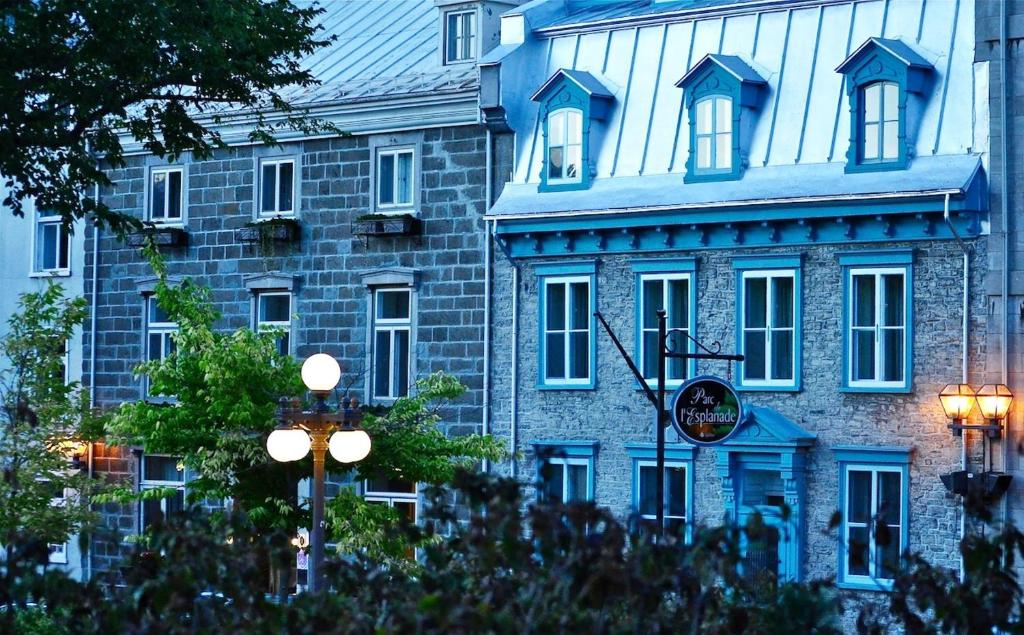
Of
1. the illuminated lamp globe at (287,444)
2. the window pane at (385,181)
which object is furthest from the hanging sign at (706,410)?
the illuminated lamp globe at (287,444)

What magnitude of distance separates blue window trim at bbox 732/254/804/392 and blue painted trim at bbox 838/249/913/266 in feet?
2.51

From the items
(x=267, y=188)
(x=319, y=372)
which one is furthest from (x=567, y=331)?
(x=319, y=372)

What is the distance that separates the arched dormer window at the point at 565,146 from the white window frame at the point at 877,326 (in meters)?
5.24

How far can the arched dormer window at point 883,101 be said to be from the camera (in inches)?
1094

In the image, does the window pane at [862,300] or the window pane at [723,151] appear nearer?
the window pane at [862,300]

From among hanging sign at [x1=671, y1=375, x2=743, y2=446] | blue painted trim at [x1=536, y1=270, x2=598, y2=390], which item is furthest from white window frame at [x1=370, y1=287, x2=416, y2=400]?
hanging sign at [x1=671, y1=375, x2=743, y2=446]

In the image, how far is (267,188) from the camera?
3597cm

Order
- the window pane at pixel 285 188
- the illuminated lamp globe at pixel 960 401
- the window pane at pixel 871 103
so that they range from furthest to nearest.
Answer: the window pane at pixel 285 188, the window pane at pixel 871 103, the illuminated lamp globe at pixel 960 401

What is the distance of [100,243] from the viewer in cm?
3847

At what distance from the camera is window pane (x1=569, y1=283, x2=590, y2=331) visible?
104 feet

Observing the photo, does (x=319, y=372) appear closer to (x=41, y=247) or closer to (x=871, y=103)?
(x=871, y=103)

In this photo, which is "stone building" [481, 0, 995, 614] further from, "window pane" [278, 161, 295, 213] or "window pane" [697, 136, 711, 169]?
"window pane" [278, 161, 295, 213]

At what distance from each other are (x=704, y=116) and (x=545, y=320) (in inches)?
170

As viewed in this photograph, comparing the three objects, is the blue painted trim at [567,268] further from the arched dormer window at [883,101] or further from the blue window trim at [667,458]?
the arched dormer window at [883,101]
